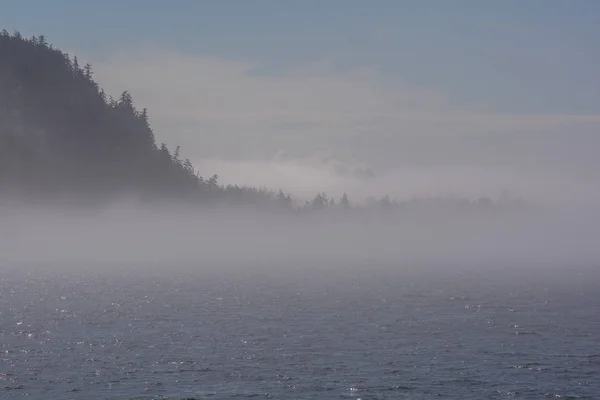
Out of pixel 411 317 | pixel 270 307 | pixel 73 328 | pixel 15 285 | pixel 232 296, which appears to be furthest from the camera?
pixel 15 285

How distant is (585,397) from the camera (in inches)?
2179

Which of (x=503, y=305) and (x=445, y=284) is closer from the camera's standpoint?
(x=503, y=305)

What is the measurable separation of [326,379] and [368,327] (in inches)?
1125

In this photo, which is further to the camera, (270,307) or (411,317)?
(270,307)

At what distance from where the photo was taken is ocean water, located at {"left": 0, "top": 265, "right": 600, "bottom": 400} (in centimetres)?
5769

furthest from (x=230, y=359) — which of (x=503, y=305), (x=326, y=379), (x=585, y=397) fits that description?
(x=503, y=305)

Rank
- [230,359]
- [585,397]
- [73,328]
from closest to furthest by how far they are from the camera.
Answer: [585,397]
[230,359]
[73,328]

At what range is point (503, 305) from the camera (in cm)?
11688

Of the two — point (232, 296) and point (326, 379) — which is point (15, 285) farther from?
point (326, 379)

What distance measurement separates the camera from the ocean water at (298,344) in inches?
2271

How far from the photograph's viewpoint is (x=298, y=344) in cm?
7600

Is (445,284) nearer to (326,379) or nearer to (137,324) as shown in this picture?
(137,324)

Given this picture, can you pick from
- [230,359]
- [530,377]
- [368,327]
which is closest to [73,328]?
[230,359]

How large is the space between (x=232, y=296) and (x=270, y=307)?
19569 millimetres
